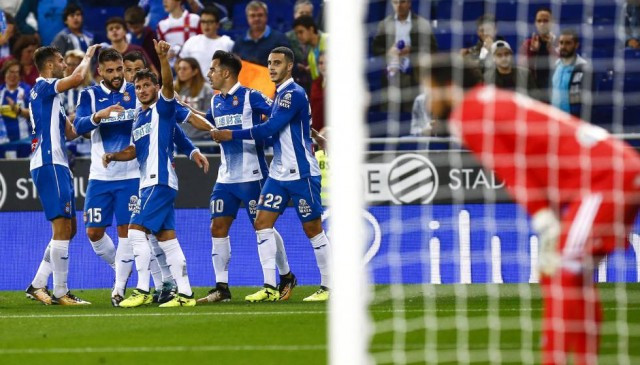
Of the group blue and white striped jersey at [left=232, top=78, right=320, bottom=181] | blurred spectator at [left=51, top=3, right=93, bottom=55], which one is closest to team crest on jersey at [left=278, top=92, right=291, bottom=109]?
blue and white striped jersey at [left=232, top=78, right=320, bottom=181]

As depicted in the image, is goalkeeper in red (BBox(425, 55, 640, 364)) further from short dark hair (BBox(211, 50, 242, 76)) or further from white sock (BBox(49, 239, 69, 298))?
white sock (BBox(49, 239, 69, 298))

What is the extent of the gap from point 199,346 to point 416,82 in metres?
5.06

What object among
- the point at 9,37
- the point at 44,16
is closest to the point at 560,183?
the point at 9,37

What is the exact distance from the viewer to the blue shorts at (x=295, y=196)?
11.0m

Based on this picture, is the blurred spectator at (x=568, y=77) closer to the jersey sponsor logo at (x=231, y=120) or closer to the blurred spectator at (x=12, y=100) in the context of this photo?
the jersey sponsor logo at (x=231, y=120)

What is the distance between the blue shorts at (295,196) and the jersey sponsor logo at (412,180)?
5.64 feet

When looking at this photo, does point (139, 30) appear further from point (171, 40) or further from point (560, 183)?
point (560, 183)

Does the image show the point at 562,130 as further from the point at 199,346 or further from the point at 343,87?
the point at 199,346

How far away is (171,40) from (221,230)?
477cm

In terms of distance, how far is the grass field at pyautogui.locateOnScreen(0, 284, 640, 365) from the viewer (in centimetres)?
778

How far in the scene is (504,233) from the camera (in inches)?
490

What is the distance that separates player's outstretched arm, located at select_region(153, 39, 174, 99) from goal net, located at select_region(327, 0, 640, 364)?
1646 millimetres

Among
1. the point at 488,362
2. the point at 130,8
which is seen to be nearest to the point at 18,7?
the point at 130,8

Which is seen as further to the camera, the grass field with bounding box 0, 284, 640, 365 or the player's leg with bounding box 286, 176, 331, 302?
the player's leg with bounding box 286, 176, 331, 302
